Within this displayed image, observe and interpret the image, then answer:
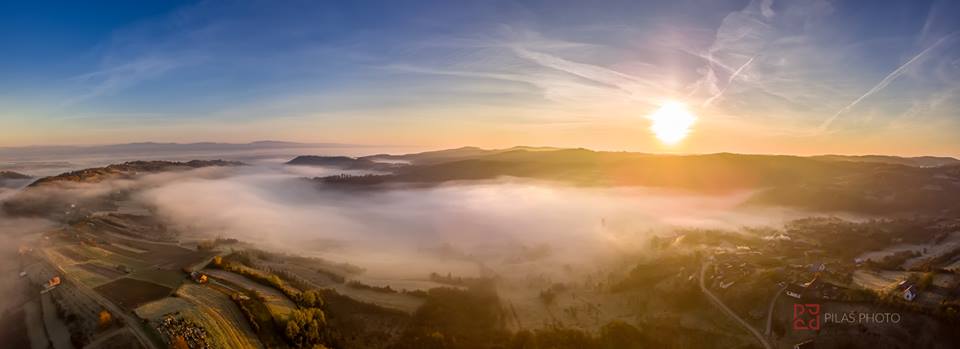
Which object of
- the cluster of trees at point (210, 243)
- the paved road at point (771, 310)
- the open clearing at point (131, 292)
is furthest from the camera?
the cluster of trees at point (210, 243)

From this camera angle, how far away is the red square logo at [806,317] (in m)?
67.8

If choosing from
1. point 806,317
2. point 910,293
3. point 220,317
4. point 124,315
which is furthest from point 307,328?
point 910,293

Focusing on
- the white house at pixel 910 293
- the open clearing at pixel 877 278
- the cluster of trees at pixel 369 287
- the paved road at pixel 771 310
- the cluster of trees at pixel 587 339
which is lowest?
the cluster of trees at pixel 369 287

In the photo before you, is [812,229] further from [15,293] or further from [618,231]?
[15,293]

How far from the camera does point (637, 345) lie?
74.6m

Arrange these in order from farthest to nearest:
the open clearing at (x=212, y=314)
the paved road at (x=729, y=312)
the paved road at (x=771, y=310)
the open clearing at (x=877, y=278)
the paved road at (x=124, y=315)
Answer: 1. the open clearing at (x=877, y=278)
2. the paved road at (x=771, y=310)
3. the paved road at (x=729, y=312)
4. the open clearing at (x=212, y=314)
5. the paved road at (x=124, y=315)

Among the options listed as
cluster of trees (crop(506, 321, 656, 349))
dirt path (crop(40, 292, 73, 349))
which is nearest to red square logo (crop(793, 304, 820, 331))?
cluster of trees (crop(506, 321, 656, 349))

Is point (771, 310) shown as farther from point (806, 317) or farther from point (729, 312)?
point (729, 312)

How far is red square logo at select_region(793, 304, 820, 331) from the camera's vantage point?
67750 millimetres

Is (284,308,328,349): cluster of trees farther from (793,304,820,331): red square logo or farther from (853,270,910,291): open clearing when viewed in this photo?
(853,270,910,291): open clearing

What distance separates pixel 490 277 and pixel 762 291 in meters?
71.6

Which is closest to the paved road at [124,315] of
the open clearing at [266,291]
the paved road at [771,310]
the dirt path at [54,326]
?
the dirt path at [54,326]

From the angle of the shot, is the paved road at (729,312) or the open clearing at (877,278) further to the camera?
the open clearing at (877,278)

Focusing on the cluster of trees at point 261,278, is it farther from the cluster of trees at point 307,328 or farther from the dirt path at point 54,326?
the dirt path at point 54,326
